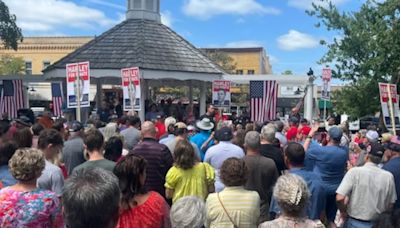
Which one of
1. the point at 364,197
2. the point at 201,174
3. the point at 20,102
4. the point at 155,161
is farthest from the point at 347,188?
the point at 20,102

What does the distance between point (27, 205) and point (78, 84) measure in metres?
7.95

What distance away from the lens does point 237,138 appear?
7.91 m

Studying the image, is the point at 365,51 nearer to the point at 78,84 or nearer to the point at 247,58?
the point at 78,84

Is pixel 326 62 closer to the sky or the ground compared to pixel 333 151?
closer to the sky

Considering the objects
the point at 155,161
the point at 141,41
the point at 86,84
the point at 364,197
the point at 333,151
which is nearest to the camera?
the point at 364,197

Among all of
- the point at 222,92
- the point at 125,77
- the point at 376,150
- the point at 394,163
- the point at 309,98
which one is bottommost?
the point at 394,163

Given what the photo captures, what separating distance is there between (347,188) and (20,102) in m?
12.2

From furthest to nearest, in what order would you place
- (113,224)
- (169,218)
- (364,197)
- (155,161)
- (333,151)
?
(333,151), (155,161), (364,197), (169,218), (113,224)

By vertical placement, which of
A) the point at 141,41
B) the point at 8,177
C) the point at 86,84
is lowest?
the point at 8,177

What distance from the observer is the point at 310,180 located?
516 centimetres

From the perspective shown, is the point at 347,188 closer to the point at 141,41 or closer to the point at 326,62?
the point at 326,62

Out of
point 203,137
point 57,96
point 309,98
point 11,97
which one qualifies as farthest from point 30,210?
point 309,98

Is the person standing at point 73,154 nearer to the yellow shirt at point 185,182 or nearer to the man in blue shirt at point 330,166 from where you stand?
the yellow shirt at point 185,182

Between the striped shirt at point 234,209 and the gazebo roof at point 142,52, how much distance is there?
14251 mm
